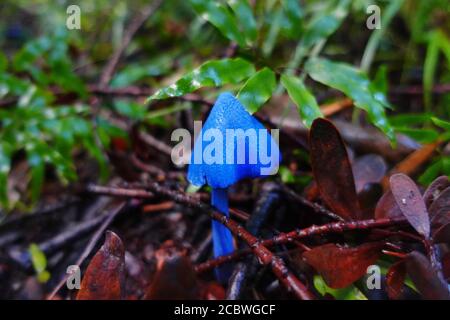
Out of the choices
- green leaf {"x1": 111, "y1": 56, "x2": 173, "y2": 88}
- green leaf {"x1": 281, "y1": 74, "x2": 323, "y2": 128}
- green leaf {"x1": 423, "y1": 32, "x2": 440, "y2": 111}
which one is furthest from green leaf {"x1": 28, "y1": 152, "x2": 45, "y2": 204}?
green leaf {"x1": 423, "y1": 32, "x2": 440, "y2": 111}

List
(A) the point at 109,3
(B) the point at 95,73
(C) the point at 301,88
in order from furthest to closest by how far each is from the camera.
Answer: (A) the point at 109,3, (B) the point at 95,73, (C) the point at 301,88

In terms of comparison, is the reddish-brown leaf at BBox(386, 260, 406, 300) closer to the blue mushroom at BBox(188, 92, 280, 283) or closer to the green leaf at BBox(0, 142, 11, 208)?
the blue mushroom at BBox(188, 92, 280, 283)

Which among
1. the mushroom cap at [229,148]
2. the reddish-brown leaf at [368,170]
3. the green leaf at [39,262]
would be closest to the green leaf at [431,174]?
the reddish-brown leaf at [368,170]

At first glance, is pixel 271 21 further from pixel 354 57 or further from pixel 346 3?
pixel 354 57

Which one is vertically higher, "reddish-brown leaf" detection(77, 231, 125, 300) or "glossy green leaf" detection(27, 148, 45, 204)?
"glossy green leaf" detection(27, 148, 45, 204)

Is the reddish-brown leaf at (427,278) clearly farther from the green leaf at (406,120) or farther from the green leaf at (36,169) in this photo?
the green leaf at (36,169)

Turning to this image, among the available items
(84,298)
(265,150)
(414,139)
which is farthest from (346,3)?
(84,298)

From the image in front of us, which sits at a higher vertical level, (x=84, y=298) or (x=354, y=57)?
(x=354, y=57)
